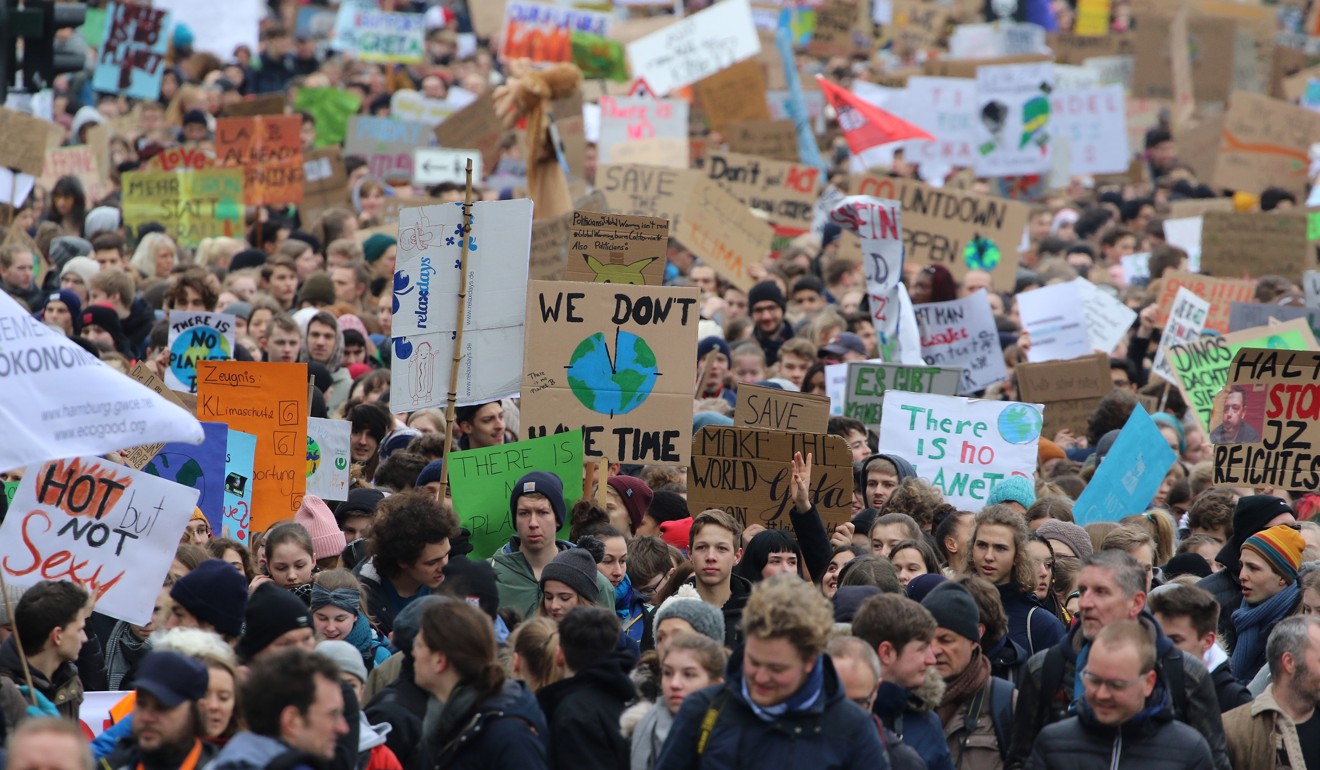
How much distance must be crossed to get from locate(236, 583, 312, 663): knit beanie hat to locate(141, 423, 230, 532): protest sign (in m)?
2.62

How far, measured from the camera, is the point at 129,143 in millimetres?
19609

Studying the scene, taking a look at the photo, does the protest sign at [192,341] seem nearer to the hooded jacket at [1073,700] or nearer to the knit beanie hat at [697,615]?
the knit beanie hat at [697,615]

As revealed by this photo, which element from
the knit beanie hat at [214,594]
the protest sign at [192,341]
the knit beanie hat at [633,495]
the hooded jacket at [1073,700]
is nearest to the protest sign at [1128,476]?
the knit beanie hat at [633,495]

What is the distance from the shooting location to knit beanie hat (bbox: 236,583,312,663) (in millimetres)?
5414

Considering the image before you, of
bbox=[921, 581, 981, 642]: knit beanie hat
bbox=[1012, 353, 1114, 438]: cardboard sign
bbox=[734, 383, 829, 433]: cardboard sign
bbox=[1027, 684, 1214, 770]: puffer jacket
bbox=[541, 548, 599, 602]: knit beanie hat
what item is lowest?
bbox=[1012, 353, 1114, 438]: cardboard sign

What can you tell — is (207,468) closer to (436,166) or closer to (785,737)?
(785,737)

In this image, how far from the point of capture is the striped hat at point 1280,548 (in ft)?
23.7

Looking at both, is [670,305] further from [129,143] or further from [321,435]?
[129,143]

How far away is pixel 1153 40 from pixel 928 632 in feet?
72.8

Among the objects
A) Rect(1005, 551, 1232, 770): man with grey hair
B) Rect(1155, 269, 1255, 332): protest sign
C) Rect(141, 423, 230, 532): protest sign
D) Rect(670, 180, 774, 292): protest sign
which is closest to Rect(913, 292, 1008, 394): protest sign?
Rect(1155, 269, 1255, 332): protest sign

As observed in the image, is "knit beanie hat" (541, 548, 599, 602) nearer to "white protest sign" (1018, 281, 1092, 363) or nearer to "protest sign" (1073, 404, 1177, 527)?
"protest sign" (1073, 404, 1177, 527)

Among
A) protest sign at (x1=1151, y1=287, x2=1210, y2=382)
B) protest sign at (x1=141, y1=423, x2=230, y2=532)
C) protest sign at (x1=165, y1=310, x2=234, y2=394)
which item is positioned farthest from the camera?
protest sign at (x1=1151, y1=287, x2=1210, y2=382)

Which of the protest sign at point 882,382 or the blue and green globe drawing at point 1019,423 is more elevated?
the blue and green globe drawing at point 1019,423

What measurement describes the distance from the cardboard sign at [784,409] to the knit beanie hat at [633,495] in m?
0.85
